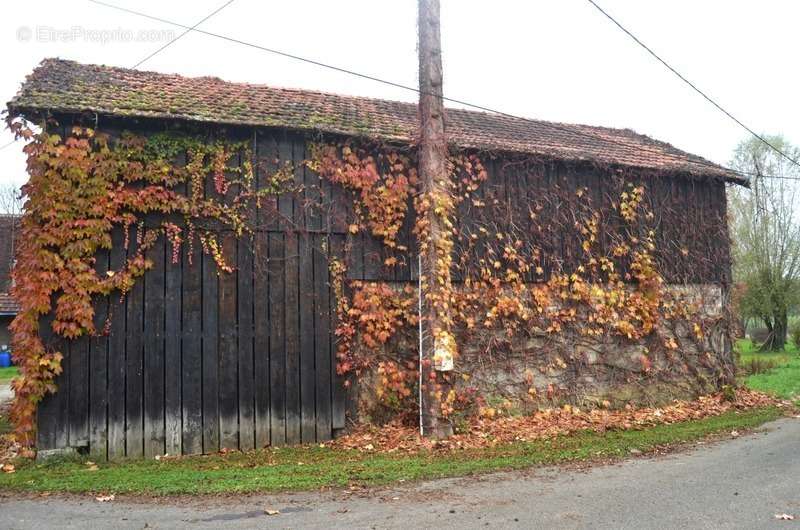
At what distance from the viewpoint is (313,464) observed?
24.2 ft

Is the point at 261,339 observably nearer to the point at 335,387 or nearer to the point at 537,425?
the point at 335,387

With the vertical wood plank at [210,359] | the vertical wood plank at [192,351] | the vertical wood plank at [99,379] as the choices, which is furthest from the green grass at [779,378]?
the vertical wood plank at [99,379]

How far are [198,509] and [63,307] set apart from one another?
12.3ft

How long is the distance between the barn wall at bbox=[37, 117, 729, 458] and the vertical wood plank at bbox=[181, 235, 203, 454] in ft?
0.05

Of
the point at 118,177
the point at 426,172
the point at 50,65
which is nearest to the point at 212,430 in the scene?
the point at 118,177

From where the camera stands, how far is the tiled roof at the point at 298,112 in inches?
333

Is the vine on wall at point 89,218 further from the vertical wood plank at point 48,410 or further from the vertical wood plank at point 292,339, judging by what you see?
the vertical wood plank at point 292,339

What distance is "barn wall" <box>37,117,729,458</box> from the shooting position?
8.05 metres

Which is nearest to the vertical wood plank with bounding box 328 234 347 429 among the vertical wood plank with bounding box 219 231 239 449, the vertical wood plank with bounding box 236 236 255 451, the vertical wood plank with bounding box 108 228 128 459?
the vertical wood plank with bounding box 236 236 255 451

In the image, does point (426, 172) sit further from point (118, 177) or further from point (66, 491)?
point (66, 491)

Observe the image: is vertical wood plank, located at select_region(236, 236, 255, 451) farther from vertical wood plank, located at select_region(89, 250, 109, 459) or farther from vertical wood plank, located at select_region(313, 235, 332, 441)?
vertical wood plank, located at select_region(89, 250, 109, 459)

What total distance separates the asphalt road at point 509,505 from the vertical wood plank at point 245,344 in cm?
271

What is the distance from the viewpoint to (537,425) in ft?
31.3

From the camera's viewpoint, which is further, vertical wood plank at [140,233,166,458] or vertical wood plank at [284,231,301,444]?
vertical wood plank at [284,231,301,444]
